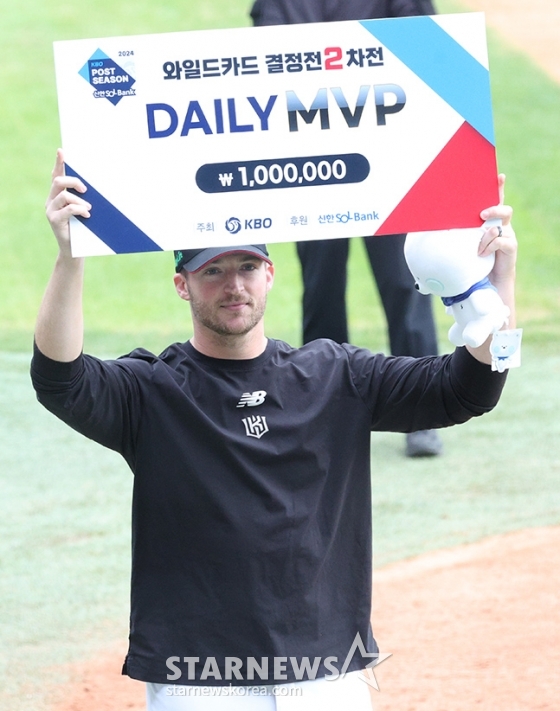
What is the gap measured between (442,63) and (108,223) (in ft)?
2.75

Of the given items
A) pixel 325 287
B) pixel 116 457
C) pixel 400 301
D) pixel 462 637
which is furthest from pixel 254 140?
pixel 116 457

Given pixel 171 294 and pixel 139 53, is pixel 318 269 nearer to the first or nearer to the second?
pixel 139 53

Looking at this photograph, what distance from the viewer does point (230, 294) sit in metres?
2.86

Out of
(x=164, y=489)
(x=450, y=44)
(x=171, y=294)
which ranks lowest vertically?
(x=164, y=489)

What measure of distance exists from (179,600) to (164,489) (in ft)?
0.84

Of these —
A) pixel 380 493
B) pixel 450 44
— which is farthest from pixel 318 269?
pixel 450 44

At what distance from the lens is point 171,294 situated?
35.2 ft

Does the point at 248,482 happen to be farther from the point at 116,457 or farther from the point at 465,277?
the point at 116,457

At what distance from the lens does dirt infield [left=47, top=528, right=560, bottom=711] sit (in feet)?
13.2

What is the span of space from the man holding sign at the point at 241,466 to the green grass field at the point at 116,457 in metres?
1.53

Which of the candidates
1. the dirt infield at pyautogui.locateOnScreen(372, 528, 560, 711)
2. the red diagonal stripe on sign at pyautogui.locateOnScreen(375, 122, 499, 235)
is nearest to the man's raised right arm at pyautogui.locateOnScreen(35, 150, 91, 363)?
the red diagonal stripe on sign at pyautogui.locateOnScreen(375, 122, 499, 235)

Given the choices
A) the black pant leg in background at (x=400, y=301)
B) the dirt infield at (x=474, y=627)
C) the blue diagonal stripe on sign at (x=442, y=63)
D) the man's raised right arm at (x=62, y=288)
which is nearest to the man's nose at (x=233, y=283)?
the man's raised right arm at (x=62, y=288)

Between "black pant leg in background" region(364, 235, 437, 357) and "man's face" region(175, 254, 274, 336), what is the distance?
3.09 meters

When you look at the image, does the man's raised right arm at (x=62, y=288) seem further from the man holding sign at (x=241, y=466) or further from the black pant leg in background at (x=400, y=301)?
the black pant leg in background at (x=400, y=301)
